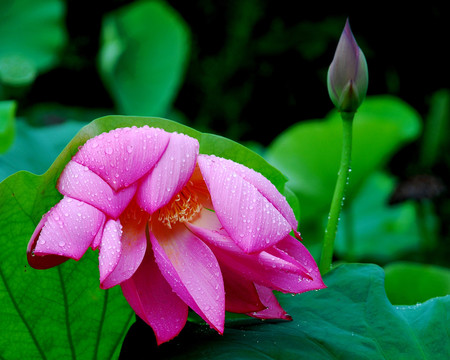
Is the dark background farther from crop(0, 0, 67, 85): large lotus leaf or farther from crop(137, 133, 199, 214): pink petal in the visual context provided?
crop(137, 133, 199, 214): pink petal

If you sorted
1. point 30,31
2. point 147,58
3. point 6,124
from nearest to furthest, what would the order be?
point 6,124 → point 30,31 → point 147,58

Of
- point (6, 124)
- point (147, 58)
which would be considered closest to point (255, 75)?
point (147, 58)

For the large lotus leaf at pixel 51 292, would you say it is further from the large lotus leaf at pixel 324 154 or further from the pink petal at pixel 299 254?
the large lotus leaf at pixel 324 154

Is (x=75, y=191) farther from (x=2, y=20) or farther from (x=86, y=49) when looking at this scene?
(x=86, y=49)

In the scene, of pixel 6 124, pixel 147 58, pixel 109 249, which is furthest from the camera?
pixel 147 58

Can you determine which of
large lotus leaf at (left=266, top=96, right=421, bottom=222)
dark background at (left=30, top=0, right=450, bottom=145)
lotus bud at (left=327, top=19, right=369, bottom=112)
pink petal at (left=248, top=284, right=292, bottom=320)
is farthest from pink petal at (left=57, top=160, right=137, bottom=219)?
dark background at (left=30, top=0, right=450, bottom=145)

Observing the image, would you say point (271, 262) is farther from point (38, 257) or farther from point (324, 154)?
point (324, 154)

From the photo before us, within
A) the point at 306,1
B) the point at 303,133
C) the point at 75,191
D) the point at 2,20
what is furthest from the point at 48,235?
the point at 306,1

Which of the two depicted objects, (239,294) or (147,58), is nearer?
(239,294)
